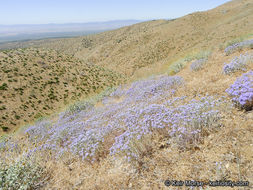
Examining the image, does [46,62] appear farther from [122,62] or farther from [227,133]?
[227,133]

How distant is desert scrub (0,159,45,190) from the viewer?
8.79 feet

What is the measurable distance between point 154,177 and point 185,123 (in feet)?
3.83

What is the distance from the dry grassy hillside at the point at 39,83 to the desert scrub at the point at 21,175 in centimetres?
1220

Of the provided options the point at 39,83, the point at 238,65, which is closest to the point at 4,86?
the point at 39,83

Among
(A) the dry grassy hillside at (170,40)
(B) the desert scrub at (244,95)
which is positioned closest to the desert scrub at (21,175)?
(B) the desert scrub at (244,95)

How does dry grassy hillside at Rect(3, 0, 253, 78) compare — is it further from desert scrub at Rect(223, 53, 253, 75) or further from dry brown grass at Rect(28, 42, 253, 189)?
dry brown grass at Rect(28, 42, 253, 189)

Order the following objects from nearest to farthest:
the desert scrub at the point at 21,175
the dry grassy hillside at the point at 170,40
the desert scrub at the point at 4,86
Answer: the desert scrub at the point at 21,175
the desert scrub at the point at 4,86
the dry grassy hillside at the point at 170,40

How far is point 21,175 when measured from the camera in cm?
289

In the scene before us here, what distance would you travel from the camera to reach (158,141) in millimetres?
3504

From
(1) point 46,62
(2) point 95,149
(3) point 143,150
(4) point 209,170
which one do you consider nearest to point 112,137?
(2) point 95,149

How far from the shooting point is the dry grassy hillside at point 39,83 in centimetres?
1470

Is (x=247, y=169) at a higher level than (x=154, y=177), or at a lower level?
higher

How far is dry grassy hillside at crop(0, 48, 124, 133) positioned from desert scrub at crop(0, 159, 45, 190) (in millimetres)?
12199

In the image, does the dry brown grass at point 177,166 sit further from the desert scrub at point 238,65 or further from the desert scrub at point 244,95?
the desert scrub at point 238,65
